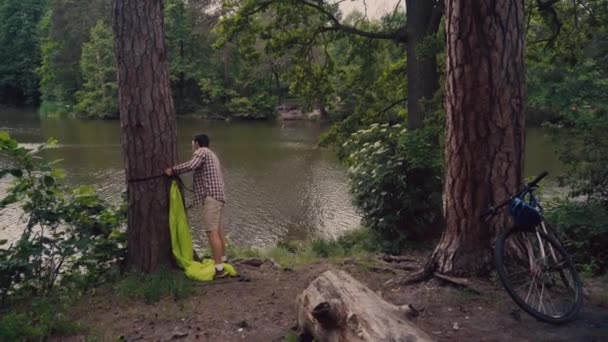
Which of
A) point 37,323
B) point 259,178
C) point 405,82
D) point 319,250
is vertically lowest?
point 259,178

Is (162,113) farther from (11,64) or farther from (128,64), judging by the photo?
(11,64)

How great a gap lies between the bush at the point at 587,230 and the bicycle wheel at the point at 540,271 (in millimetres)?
2914

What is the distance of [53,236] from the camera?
528 centimetres

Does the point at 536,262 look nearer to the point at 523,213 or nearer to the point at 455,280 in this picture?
the point at 523,213

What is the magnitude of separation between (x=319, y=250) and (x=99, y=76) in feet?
144

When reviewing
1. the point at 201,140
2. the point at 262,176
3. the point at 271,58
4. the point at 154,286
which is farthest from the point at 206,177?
the point at 262,176

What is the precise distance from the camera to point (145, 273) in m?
5.32

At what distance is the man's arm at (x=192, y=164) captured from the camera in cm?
530

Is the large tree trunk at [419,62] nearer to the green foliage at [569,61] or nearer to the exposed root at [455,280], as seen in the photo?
the green foliage at [569,61]

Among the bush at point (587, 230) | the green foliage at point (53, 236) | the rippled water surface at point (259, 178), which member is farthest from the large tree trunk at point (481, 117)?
Result: the rippled water surface at point (259, 178)

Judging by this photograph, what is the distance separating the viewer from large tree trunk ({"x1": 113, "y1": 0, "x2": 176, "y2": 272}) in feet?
16.9

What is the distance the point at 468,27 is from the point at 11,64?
66.3 meters

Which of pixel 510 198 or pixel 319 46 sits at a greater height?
pixel 319 46

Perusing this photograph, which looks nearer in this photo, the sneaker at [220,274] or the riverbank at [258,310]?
the riverbank at [258,310]
